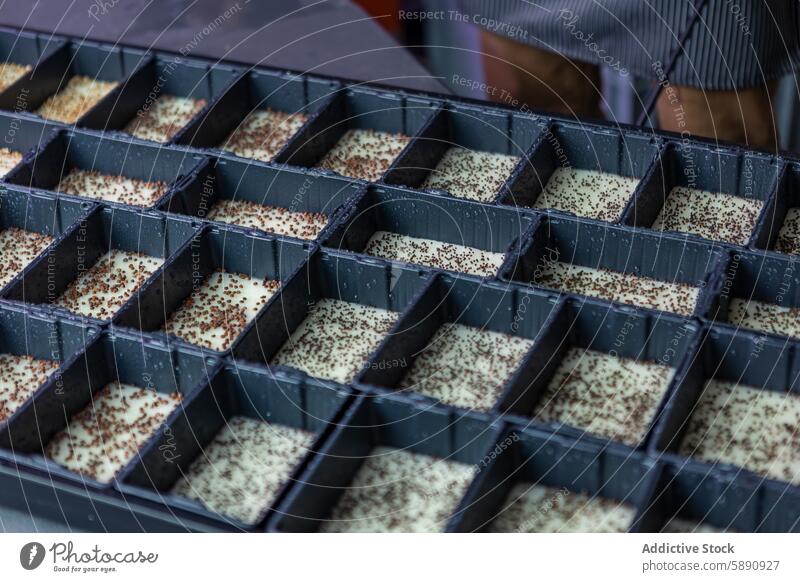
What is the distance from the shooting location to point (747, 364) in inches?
77.7

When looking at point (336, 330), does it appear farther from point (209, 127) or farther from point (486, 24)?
point (486, 24)

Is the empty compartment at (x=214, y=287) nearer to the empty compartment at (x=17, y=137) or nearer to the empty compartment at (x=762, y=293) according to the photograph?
the empty compartment at (x=17, y=137)

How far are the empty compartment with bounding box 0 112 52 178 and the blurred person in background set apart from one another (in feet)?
4.21

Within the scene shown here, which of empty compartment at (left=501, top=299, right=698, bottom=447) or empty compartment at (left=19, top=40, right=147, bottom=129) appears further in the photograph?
empty compartment at (left=19, top=40, right=147, bottom=129)

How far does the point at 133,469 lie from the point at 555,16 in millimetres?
1852

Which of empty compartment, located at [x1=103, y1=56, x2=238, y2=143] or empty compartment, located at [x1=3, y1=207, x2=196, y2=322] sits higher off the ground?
empty compartment, located at [x1=103, y1=56, x2=238, y2=143]

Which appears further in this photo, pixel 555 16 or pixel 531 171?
pixel 555 16

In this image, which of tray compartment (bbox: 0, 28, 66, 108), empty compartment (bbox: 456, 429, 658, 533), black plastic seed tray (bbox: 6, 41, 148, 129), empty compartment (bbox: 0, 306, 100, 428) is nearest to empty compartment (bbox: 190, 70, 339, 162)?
black plastic seed tray (bbox: 6, 41, 148, 129)

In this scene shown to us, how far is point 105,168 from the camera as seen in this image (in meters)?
2.66

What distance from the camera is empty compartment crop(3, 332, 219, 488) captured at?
192 centimetres

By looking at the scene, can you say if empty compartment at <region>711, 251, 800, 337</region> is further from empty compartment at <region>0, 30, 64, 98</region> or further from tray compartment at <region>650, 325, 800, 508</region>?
empty compartment at <region>0, 30, 64, 98</region>

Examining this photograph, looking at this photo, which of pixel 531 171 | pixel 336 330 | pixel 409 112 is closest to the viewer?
pixel 336 330
